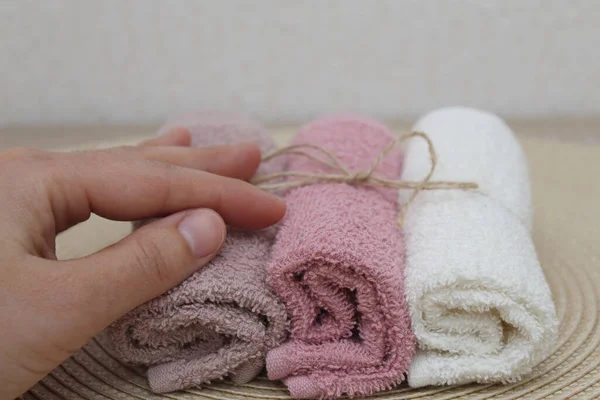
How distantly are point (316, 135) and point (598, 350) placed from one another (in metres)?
0.41

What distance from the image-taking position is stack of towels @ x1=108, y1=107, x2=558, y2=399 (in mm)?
498

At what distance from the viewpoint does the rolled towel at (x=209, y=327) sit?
1.65 feet

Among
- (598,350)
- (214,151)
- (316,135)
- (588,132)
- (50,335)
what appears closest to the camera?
(50,335)

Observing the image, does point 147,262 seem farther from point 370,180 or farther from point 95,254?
point 370,180

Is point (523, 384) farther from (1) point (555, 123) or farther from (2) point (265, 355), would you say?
(1) point (555, 123)

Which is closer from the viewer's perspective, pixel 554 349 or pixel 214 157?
pixel 554 349

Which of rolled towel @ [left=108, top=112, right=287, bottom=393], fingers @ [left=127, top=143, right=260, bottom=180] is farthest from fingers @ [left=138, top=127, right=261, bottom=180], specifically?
rolled towel @ [left=108, top=112, right=287, bottom=393]

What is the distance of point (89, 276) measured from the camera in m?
0.45

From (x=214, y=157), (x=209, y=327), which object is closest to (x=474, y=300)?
(x=209, y=327)

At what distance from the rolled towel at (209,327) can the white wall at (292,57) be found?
2.69 ft

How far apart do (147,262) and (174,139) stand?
305 millimetres

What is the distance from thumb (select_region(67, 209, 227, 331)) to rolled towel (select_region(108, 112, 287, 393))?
0.02m

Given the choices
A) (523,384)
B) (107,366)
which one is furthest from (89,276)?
(523,384)

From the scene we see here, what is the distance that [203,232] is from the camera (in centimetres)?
51
